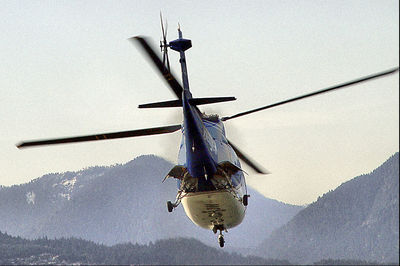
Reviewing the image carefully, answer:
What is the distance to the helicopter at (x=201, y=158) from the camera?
22.6m

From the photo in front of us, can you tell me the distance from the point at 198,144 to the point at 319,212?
9894 centimetres

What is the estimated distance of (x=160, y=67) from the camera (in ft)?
69.9

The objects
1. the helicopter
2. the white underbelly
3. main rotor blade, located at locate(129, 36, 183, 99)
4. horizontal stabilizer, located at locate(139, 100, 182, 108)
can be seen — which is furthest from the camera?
the white underbelly

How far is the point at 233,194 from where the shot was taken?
26578 millimetres

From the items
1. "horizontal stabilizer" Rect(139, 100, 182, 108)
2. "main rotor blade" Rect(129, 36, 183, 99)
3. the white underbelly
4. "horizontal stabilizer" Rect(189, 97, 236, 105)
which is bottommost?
the white underbelly

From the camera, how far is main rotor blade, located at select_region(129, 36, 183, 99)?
2018 centimetres

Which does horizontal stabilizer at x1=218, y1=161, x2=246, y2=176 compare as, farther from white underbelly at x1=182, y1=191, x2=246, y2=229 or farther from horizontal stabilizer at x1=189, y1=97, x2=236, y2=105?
horizontal stabilizer at x1=189, y1=97, x2=236, y2=105

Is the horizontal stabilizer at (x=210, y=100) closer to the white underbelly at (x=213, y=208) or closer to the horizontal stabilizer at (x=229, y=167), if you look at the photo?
the horizontal stabilizer at (x=229, y=167)

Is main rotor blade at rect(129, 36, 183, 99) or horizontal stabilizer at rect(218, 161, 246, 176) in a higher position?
main rotor blade at rect(129, 36, 183, 99)

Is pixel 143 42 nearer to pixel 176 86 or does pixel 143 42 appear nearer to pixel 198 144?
pixel 176 86

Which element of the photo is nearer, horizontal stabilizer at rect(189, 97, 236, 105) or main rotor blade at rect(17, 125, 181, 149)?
horizontal stabilizer at rect(189, 97, 236, 105)

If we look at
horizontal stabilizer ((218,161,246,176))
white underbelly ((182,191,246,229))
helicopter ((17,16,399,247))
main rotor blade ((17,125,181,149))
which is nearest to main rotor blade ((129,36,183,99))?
helicopter ((17,16,399,247))

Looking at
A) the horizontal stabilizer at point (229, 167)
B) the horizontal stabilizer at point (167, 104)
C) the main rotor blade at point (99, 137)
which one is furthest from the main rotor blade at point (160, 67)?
the horizontal stabilizer at point (229, 167)

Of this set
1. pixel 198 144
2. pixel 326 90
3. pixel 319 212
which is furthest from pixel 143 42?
pixel 319 212
